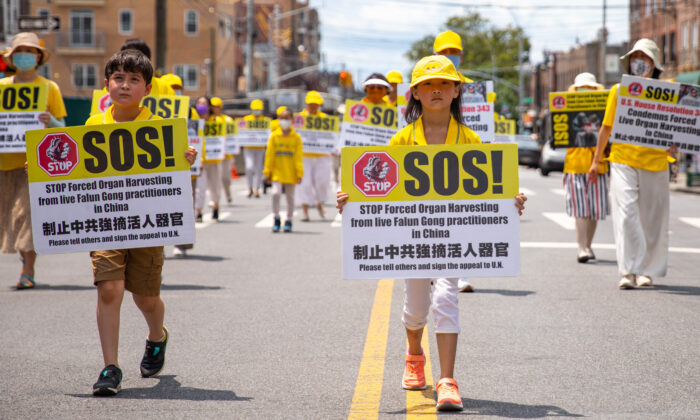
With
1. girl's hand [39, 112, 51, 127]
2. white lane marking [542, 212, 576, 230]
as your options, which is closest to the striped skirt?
white lane marking [542, 212, 576, 230]

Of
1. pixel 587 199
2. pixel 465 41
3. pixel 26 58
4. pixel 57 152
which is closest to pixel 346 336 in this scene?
pixel 57 152

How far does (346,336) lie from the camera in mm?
7430

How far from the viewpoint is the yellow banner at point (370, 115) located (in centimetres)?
1427

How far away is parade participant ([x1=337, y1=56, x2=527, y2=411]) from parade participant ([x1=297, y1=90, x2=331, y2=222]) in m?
12.8

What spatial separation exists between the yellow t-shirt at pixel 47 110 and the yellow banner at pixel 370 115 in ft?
16.5

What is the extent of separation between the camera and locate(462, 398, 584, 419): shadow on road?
5.20m

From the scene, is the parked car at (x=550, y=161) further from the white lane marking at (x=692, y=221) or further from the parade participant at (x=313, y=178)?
the parade participant at (x=313, y=178)

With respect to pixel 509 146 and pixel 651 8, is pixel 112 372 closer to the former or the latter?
pixel 509 146

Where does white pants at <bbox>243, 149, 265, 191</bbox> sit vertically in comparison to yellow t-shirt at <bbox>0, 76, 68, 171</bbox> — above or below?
below

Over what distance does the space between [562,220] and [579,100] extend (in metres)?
5.61

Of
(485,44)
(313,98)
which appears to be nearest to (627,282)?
(313,98)

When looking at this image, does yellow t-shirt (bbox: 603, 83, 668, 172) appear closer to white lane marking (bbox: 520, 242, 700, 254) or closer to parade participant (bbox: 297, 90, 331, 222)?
white lane marking (bbox: 520, 242, 700, 254)

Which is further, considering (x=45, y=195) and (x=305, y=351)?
(x=305, y=351)

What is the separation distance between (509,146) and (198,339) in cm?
292
